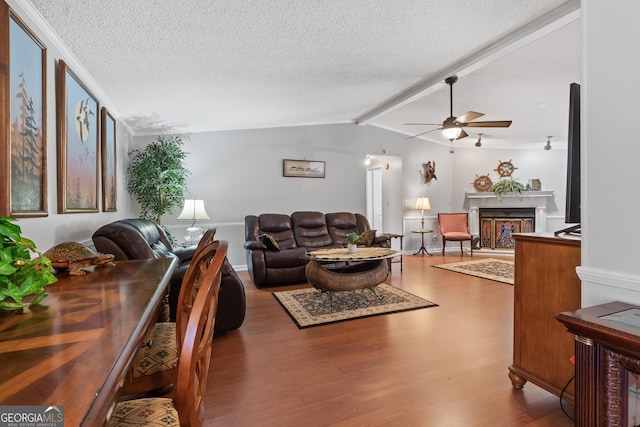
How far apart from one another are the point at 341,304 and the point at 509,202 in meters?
5.72

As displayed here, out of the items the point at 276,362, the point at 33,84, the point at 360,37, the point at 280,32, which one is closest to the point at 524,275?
the point at 276,362

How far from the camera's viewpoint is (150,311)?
1.02 m

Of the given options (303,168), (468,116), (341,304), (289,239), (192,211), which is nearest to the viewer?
(341,304)

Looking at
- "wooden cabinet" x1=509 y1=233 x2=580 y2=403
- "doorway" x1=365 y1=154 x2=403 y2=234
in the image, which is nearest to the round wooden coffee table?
"wooden cabinet" x1=509 y1=233 x2=580 y2=403

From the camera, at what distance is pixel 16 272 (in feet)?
3.22

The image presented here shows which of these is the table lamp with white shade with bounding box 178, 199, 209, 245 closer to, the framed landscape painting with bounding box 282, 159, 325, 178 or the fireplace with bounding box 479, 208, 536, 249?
the framed landscape painting with bounding box 282, 159, 325, 178

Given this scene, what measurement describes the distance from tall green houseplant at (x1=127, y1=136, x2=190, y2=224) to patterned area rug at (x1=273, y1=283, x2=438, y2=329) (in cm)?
211

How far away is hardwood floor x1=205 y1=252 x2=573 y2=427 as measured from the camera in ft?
5.33

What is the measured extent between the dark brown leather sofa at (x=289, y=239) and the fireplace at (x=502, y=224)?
137 inches

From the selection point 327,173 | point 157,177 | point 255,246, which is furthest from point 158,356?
point 327,173

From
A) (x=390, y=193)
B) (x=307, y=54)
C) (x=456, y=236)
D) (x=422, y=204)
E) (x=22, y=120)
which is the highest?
(x=307, y=54)

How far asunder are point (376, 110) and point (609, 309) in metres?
4.77

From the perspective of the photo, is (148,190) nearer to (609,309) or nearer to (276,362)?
(276,362)

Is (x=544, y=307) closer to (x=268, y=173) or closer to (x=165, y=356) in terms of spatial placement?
(x=165, y=356)
